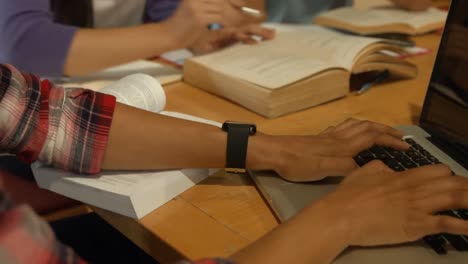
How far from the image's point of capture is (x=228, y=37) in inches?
54.5

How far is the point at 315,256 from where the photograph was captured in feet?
2.03

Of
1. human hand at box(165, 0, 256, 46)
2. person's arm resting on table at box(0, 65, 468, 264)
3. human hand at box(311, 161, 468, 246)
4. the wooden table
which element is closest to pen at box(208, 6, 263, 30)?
human hand at box(165, 0, 256, 46)

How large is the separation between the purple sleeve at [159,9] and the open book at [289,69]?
1.36 feet

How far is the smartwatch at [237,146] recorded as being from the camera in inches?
32.5

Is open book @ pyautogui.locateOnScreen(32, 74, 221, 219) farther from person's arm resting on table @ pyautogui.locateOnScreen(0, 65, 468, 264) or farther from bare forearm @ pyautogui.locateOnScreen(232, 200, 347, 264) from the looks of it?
bare forearm @ pyautogui.locateOnScreen(232, 200, 347, 264)

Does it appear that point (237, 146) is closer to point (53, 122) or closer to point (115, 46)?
point (53, 122)

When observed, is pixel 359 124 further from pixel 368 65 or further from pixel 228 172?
pixel 368 65

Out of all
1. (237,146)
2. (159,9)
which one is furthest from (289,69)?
(159,9)

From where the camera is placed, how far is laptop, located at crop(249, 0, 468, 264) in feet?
2.08

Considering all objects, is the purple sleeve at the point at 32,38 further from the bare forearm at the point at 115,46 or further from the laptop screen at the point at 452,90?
the laptop screen at the point at 452,90

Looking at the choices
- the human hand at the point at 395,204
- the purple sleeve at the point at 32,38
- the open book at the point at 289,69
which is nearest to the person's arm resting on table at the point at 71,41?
the purple sleeve at the point at 32,38

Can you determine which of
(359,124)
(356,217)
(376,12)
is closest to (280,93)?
(359,124)

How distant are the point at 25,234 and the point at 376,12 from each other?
126 centimetres

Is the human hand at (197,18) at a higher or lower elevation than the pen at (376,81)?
higher
